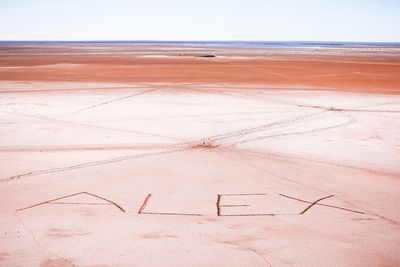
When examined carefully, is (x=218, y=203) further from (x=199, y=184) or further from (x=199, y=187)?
(x=199, y=184)

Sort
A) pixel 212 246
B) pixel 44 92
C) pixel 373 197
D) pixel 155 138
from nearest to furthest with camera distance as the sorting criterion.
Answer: pixel 212 246
pixel 373 197
pixel 155 138
pixel 44 92

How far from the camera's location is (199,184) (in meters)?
5.94

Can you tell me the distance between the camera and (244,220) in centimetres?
465

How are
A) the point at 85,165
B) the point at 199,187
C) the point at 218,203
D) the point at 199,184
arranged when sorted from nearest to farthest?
the point at 218,203, the point at 199,187, the point at 199,184, the point at 85,165

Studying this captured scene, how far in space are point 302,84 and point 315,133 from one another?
34.5 feet

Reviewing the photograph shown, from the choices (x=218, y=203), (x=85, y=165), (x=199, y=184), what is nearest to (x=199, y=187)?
(x=199, y=184)

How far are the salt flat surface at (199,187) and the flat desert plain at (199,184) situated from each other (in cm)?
2

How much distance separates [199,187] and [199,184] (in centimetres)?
13

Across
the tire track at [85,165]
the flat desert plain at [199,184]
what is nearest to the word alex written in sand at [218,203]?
the flat desert plain at [199,184]

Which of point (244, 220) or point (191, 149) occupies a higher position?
point (191, 149)

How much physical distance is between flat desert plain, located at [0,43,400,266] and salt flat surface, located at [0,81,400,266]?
2cm

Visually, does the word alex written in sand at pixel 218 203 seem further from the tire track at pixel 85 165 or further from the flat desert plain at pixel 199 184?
the tire track at pixel 85 165

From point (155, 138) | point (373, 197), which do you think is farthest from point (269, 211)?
point (155, 138)

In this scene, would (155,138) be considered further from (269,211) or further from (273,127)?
(269,211)
